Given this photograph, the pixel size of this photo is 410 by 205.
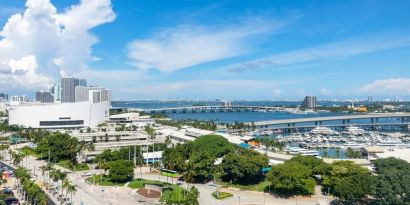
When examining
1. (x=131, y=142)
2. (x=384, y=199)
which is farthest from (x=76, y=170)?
(x=384, y=199)

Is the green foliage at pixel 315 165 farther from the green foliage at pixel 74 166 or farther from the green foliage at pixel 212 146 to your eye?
the green foliage at pixel 74 166

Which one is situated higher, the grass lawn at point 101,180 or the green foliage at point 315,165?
the green foliage at point 315,165

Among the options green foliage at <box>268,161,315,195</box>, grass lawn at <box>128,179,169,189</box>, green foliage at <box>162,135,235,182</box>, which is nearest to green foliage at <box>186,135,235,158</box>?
green foliage at <box>162,135,235,182</box>

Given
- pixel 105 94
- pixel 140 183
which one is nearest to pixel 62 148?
pixel 140 183

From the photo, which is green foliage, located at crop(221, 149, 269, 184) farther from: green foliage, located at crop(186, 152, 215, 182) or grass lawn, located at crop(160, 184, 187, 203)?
grass lawn, located at crop(160, 184, 187, 203)

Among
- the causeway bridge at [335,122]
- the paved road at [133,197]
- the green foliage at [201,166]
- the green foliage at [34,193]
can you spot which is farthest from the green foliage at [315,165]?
the causeway bridge at [335,122]

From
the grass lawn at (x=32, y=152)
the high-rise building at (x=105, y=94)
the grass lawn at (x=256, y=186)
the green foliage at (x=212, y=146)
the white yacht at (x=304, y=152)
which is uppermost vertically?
the high-rise building at (x=105, y=94)
